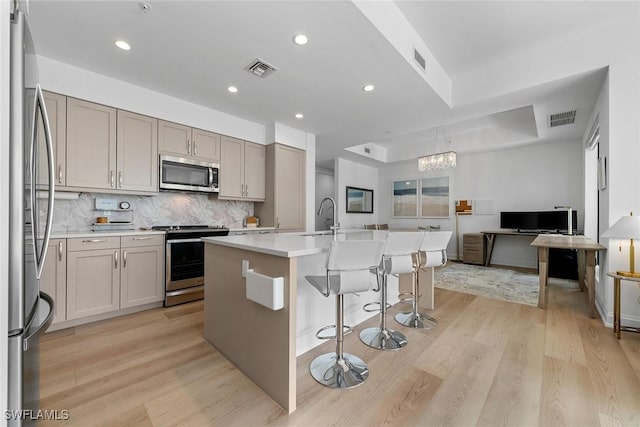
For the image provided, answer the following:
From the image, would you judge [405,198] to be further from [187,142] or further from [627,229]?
[187,142]

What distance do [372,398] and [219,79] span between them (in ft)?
11.0

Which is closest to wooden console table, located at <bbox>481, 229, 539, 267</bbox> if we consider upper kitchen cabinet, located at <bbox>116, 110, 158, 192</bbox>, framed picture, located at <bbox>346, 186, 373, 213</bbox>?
framed picture, located at <bbox>346, 186, 373, 213</bbox>

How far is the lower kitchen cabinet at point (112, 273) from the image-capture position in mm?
2576

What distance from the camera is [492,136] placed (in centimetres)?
550

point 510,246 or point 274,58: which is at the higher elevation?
point 274,58

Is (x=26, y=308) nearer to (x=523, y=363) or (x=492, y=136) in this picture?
(x=523, y=363)

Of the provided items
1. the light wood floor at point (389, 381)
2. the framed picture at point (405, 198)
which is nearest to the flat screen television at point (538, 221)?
the framed picture at point (405, 198)

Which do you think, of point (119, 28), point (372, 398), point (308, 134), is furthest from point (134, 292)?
point (308, 134)

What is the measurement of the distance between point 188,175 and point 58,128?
1.33 m

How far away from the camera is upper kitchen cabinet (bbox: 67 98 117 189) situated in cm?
275

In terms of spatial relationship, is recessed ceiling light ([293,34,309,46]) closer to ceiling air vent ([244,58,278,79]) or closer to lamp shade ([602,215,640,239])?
ceiling air vent ([244,58,278,79])

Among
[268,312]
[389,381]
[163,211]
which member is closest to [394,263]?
[389,381]

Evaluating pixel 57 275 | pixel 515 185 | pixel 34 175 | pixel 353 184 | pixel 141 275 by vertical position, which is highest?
pixel 353 184

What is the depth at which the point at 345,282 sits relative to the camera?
1.64m
